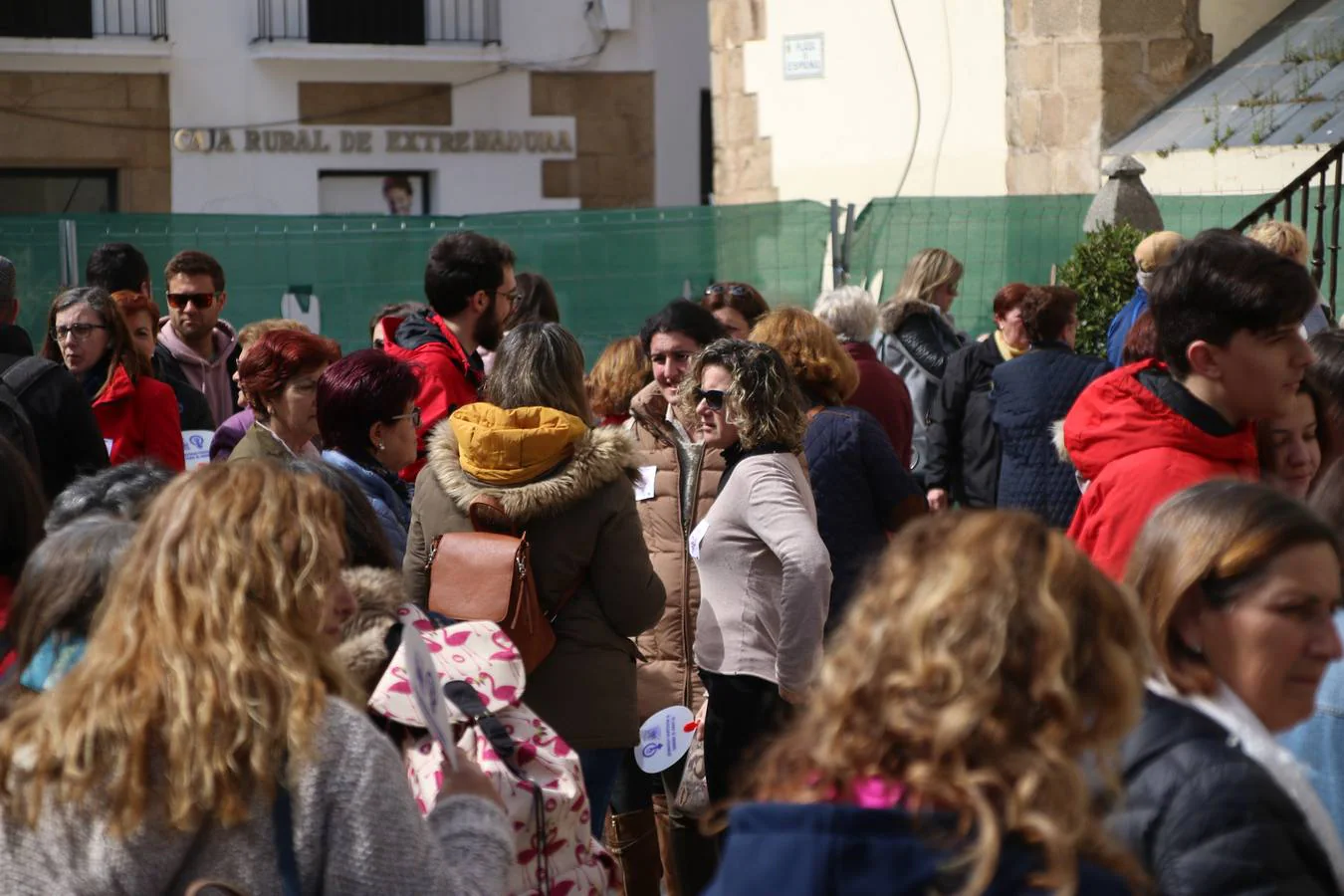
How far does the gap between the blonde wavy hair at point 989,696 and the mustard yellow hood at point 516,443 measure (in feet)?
7.91

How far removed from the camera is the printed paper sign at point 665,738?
4.89m

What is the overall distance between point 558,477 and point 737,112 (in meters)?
12.5

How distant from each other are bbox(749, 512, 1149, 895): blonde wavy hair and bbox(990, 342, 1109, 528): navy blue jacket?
5177 mm

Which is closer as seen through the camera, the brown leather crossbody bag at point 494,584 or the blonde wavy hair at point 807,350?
the brown leather crossbody bag at point 494,584

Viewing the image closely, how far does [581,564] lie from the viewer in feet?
14.3

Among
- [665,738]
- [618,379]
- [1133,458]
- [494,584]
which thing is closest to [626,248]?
[618,379]

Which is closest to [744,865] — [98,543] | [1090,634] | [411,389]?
[1090,634]

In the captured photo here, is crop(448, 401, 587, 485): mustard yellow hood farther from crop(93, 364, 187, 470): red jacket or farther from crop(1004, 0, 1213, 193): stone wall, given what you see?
crop(1004, 0, 1213, 193): stone wall

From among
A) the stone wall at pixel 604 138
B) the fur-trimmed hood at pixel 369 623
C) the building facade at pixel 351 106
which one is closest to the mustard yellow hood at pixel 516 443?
the fur-trimmed hood at pixel 369 623

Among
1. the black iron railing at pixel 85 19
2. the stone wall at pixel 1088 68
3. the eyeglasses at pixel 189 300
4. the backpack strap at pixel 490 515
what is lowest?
the backpack strap at pixel 490 515

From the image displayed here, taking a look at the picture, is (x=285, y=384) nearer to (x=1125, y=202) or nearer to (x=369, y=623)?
(x=369, y=623)

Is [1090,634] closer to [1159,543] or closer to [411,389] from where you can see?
[1159,543]

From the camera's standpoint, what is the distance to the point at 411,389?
4652 mm

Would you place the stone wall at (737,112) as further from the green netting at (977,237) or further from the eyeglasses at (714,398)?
the eyeglasses at (714,398)
